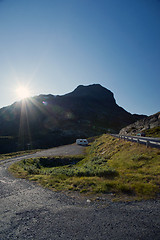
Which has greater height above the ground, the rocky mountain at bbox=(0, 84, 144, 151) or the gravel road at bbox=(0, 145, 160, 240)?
the rocky mountain at bbox=(0, 84, 144, 151)

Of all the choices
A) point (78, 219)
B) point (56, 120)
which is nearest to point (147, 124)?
point (78, 219)

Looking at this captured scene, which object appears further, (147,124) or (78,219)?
(147,124)

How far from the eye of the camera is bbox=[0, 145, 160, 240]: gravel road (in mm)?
3814

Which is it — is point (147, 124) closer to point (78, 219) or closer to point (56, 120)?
point (78, 219)

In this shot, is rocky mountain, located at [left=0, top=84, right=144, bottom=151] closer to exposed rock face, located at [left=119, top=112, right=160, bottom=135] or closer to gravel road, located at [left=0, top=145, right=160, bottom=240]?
exposed rock face, located at [left=119, top=112, right=160, bottom=135]

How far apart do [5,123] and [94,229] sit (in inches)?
6873

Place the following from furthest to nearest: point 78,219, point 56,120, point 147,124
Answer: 1. point 56,120
2. point 147,124
3. point 78,219

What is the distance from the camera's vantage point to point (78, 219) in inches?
181

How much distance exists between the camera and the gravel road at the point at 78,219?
3.81m

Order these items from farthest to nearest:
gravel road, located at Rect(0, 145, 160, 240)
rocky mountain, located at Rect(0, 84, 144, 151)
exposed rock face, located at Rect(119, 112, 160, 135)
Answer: rocky mountain, located at Rect(0, 84, 144, 151)
exposed rock face, located at Rect(119, 112, 160, 135)
gravel road, located at Rect(0, 145, 160, 240)

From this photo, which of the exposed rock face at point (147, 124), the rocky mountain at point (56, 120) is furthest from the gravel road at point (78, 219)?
the rocky mountain at point (56, 120)

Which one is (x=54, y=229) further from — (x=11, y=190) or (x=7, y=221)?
(x=11, y=190)

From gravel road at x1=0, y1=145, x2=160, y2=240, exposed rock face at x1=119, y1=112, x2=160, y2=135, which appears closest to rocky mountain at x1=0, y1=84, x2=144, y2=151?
exposed rock face at x1=119, y1=112, x2=160, y2=135

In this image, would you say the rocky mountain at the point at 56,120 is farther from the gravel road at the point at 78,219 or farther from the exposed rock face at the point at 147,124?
the gravel road at the point at 78,219
